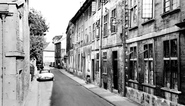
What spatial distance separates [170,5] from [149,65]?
3770mm

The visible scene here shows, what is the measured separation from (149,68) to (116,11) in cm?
788

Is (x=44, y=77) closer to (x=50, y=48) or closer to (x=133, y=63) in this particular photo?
(x=133, y=63)

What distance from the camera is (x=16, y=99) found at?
11875mm

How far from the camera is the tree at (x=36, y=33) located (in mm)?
31853

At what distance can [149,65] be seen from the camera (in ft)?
47.8

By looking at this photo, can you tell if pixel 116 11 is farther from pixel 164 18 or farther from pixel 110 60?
pixel 164 18

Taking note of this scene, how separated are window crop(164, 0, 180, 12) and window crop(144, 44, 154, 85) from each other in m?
2.52

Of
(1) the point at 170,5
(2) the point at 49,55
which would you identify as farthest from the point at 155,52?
(2) the point at 49,55

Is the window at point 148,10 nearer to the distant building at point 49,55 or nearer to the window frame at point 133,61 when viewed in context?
the window frame at point 133,61

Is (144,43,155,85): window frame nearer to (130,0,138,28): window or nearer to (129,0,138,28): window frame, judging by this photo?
(129,0,138,28): window frame

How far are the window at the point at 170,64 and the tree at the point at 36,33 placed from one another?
21414mm

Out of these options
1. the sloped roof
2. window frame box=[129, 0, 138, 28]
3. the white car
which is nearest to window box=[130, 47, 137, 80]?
window frame box=[129, 0, 138, 28]

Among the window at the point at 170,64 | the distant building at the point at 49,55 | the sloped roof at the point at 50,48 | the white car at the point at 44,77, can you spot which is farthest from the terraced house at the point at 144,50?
the sloped roof at the point at 50,48

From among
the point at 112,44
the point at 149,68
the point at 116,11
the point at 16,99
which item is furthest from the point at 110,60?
the point at 16,99
